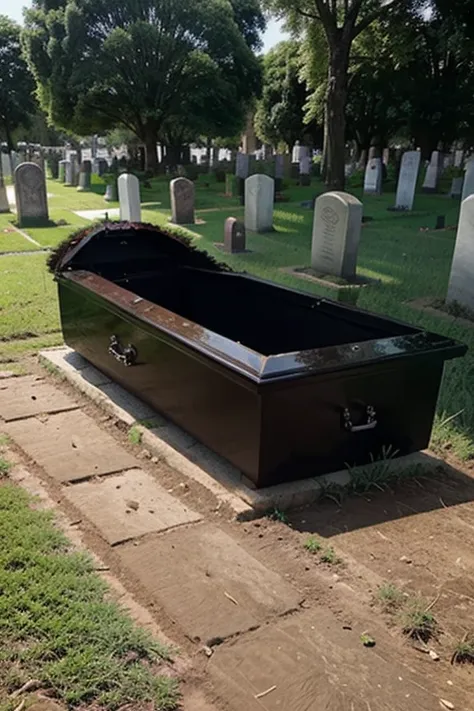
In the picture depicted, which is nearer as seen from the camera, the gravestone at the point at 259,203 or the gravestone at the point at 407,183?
the gravestone at the point at 259,203

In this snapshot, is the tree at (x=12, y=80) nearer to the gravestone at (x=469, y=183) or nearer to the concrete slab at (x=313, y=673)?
the gravestone at (x=469, y=183)

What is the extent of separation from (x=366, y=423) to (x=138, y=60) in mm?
26315

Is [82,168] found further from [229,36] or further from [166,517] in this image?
[166,517]

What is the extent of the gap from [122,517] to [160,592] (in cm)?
61

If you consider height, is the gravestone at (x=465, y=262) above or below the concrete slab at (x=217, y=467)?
above

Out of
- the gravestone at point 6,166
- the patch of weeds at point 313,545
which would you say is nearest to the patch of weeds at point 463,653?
the patch of weeds at point 313,545

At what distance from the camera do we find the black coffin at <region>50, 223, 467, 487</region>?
3041mm

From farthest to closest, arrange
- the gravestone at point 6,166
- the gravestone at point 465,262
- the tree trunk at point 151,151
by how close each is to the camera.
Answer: the gravestone at point 6,166 → the tree trunk at point 151,151 → the gravestone at point 465,262

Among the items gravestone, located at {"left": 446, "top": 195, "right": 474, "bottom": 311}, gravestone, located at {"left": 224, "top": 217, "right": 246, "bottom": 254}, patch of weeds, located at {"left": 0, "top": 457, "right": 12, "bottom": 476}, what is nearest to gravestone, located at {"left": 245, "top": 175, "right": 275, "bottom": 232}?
gravestone, located at {"left": 224, "top": 217, "right": 246, "bottom": 254}

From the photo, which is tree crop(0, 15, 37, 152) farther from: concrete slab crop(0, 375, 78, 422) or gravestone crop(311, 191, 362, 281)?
concrete slab crop(0, 375, 78, 422)

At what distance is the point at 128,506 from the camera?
3055 millimetres

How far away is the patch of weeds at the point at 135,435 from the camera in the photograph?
374cm

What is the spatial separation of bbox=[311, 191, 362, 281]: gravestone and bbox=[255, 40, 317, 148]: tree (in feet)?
92.3

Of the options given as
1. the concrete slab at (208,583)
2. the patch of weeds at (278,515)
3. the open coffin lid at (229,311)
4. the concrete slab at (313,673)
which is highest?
the open coffin lid at (229,311)
